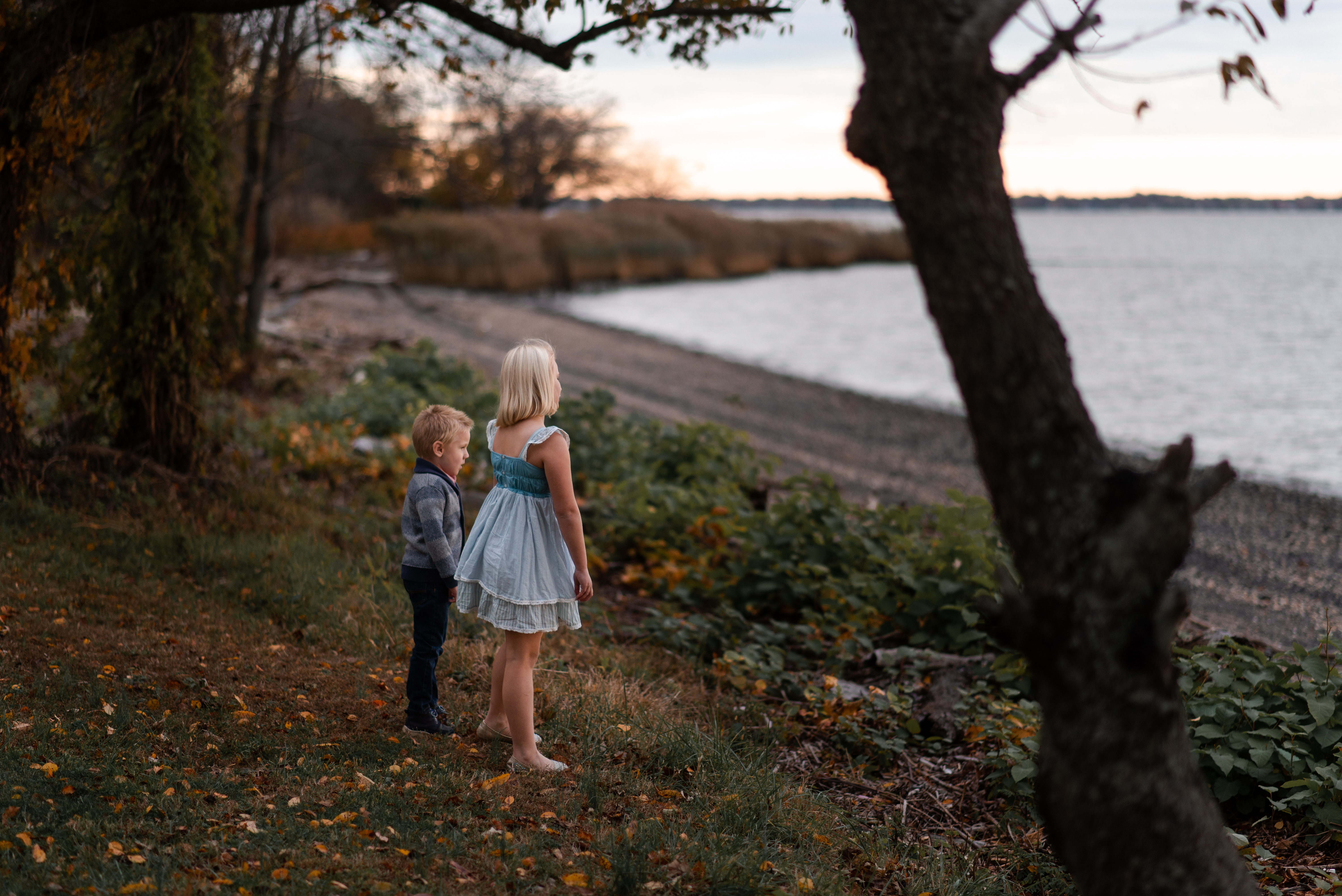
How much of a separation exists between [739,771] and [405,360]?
31.3 feet

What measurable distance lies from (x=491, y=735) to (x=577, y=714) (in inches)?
18.7

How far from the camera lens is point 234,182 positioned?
12648 millimetres

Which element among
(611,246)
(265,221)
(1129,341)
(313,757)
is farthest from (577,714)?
(611,246)

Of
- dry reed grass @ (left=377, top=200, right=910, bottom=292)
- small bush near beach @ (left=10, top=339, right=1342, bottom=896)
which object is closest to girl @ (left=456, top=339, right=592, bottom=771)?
small bush near beach @ (left=10, top=339, right=1342, bottom=896)

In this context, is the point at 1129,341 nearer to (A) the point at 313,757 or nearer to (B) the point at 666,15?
(B) the point at 666,15

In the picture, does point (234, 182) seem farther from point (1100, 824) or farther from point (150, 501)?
point (1100, 824)

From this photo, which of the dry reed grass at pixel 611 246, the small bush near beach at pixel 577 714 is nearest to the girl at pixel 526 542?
the small bush near beach at pixel 577 714

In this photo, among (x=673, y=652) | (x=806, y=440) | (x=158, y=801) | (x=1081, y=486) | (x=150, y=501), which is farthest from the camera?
(x=806, y=440)

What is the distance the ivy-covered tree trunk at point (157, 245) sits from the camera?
691 cm

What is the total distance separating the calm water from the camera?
18.0 meters

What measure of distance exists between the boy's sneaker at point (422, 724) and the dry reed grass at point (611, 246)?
97.5 ft

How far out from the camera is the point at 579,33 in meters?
6.00

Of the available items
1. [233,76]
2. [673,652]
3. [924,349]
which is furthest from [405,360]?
[924,349]

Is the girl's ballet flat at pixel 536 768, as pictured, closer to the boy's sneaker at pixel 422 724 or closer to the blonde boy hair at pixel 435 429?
the boy's sneaker at pixel 422 724
